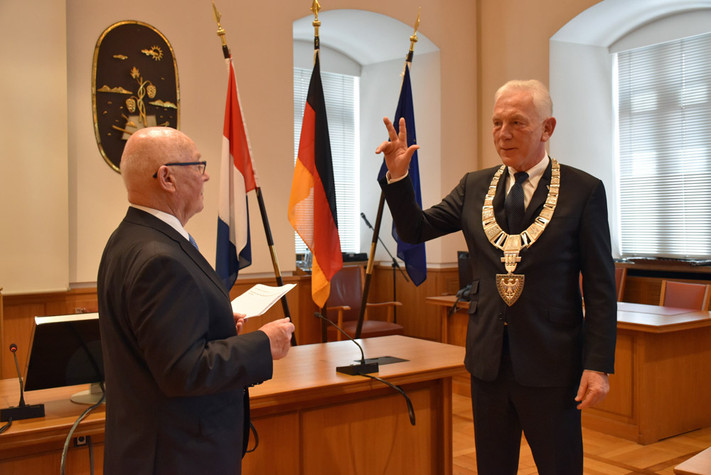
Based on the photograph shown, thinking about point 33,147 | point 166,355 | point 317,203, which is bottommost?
point 166,355

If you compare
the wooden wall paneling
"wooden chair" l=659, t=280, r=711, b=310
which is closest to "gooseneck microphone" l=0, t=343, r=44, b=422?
"wooden chair" l=659, t=280, r=711, b=310

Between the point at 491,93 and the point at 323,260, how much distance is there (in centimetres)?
352

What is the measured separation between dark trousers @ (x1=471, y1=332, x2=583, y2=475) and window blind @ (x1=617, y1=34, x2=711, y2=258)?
4958 millimetres


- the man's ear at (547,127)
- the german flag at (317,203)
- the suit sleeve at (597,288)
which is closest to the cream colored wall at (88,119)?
the german flag at (317,203)

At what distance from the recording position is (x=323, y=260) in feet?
13.1

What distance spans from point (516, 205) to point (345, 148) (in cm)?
585

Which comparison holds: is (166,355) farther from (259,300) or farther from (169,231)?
(259,300)

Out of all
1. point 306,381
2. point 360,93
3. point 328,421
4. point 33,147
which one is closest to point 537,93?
point 306,381

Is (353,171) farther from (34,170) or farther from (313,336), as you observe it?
(34,170)

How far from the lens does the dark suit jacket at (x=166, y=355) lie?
1.31 metres

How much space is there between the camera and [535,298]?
1.74 metres

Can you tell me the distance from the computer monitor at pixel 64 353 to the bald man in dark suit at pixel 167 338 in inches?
24.1

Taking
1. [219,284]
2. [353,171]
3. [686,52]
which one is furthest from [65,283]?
[686,52]

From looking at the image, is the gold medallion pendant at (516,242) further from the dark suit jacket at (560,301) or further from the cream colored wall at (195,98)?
the cream colored wall at (195,98)
